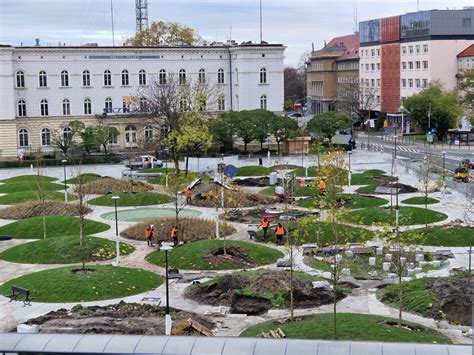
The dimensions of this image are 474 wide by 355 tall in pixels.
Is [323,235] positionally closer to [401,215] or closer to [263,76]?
[401,215]

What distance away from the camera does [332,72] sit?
11856 cm

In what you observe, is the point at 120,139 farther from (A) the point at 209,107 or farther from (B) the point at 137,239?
(B) the point at 137,239

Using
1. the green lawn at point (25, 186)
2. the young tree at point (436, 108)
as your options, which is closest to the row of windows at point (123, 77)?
the young tree at point (436, 108)

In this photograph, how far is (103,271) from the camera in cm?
2833

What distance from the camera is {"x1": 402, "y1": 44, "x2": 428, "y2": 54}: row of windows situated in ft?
292

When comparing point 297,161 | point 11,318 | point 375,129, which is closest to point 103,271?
point 11,318

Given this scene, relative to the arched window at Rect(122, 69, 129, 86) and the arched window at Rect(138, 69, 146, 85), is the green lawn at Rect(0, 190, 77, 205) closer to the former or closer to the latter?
the arched window at Rect(122, 69, 129, 86)

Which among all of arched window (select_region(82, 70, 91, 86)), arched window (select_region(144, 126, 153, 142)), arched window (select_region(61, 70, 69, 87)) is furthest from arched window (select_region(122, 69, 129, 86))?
arched window (select_region(61, 70, 69, 87))

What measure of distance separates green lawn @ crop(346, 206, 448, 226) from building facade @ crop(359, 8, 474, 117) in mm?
50702

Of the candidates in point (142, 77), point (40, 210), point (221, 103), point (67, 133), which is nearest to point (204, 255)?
point (40, 210)

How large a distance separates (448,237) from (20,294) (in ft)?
56.9

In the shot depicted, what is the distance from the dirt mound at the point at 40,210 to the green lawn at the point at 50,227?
2590 mm

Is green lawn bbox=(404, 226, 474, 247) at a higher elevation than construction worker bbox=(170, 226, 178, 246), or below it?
below

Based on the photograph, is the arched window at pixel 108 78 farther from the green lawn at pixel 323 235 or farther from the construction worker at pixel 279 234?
the construction worker at pixel 279 234
